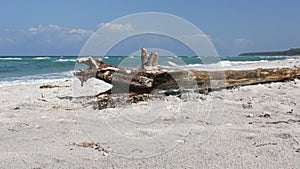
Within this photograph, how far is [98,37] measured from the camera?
3.20 meters

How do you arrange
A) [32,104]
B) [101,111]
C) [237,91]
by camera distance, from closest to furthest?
[101,111]
[32,104]
[237,91]

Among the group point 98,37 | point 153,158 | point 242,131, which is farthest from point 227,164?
point 98,37

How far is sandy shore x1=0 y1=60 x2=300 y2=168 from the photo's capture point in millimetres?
2248

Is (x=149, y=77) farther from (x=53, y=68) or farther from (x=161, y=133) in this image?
(x=53, y=68)

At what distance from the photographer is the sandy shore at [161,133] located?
2.25 meters

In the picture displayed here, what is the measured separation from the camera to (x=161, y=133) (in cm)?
294

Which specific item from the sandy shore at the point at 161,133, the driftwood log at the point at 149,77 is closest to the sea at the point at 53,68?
the driftwood log at the point at 149,77

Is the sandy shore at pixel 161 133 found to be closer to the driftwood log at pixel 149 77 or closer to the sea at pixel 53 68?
the driftwood log at pixel 149 77

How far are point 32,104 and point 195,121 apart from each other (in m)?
2.51

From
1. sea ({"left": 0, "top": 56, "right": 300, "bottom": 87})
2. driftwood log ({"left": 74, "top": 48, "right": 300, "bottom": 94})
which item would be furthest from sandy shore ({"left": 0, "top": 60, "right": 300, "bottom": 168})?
sea ({"left": 0, "top": 56, "right": 300, "bottom": 87})

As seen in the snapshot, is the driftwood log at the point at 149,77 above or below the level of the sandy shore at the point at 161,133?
above

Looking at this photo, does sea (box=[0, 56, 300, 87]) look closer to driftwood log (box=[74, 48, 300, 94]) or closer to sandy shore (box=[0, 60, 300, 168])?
driftwood log (box=[74, 48, 300, 94])

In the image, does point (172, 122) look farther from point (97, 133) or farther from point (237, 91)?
point (237, 91)

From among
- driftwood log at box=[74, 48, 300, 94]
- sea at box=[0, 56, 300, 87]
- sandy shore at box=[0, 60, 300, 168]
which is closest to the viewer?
sandy shore at box=[0, 60, 300, 168]
